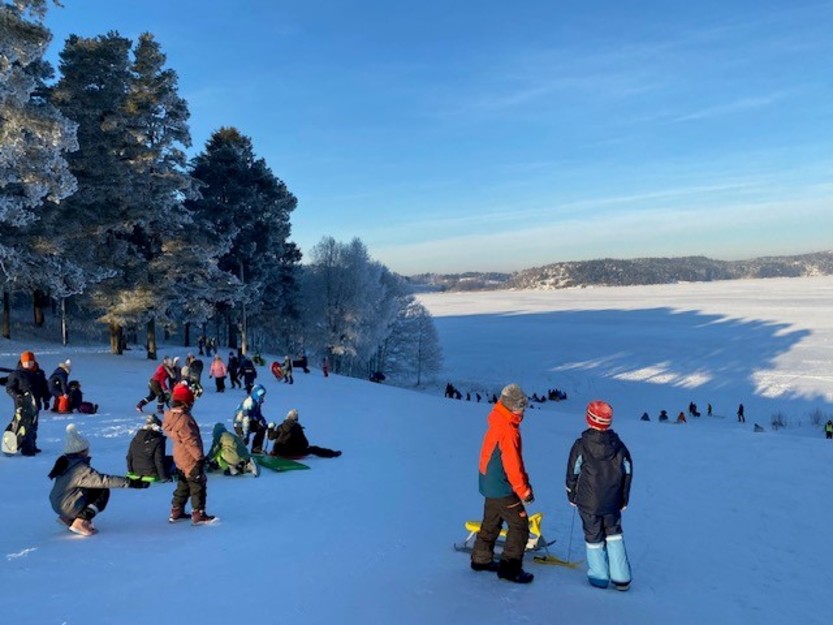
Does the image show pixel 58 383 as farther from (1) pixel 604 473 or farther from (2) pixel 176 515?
(1) pixel 604 473

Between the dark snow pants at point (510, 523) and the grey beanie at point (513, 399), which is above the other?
the grey beanie at point (513, 399)

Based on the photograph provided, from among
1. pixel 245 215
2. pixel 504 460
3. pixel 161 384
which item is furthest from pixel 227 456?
pixel 245 215

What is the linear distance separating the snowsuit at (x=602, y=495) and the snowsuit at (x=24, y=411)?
9.26 meters

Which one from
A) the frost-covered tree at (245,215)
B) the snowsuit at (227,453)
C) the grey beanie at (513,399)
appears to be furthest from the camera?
the frost-covered tree at (245,215)

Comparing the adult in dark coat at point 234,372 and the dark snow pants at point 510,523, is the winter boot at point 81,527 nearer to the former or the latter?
the dark snow pants at point 510,523

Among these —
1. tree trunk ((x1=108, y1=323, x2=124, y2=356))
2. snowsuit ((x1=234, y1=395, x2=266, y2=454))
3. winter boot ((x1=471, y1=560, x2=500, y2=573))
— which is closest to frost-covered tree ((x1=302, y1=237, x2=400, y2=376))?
tree trunk ((x1=108, y1=323, x2=124, y2=356))

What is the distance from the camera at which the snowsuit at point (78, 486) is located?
6.62m

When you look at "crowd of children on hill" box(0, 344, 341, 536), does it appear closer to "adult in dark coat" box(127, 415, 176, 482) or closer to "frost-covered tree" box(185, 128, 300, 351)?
"adult in dark coat" box(127, 415, 176, 482)

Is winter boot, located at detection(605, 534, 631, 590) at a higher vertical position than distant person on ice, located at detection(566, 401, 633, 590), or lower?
lower

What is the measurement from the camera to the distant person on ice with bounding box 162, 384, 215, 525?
23.1 feet

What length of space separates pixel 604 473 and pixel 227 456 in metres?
6.52

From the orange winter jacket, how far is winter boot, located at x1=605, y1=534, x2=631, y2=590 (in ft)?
3.45

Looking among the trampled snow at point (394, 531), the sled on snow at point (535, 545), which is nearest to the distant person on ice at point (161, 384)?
the trampled snow at point (394, 531)

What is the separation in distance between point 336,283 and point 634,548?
44485 millimetres
